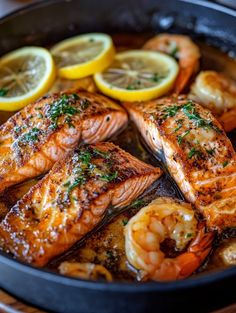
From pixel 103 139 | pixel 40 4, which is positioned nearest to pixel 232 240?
pixel 103 139

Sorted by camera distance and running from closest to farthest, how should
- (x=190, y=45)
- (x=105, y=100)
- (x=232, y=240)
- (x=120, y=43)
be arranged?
(x=232, y=240)
(x=105, y=100)
(x=190, y=45)
(x=120, y=43)

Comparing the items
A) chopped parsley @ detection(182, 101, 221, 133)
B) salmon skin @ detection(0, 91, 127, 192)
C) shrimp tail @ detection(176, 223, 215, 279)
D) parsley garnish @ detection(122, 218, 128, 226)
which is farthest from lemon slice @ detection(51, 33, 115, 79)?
shrimp tail @ detection(176, 223, 215, 279)

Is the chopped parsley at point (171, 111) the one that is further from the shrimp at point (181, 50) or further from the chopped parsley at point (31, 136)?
the chopped parsley at point (31, 136)

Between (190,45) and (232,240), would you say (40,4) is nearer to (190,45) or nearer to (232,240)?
(190,45)

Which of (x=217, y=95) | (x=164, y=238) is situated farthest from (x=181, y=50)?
(x=164, y=238)

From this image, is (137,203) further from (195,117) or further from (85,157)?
(195,117)

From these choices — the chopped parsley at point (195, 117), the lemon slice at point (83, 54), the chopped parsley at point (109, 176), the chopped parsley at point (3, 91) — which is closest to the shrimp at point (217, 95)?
the chopped parsley at point (195, 117)
